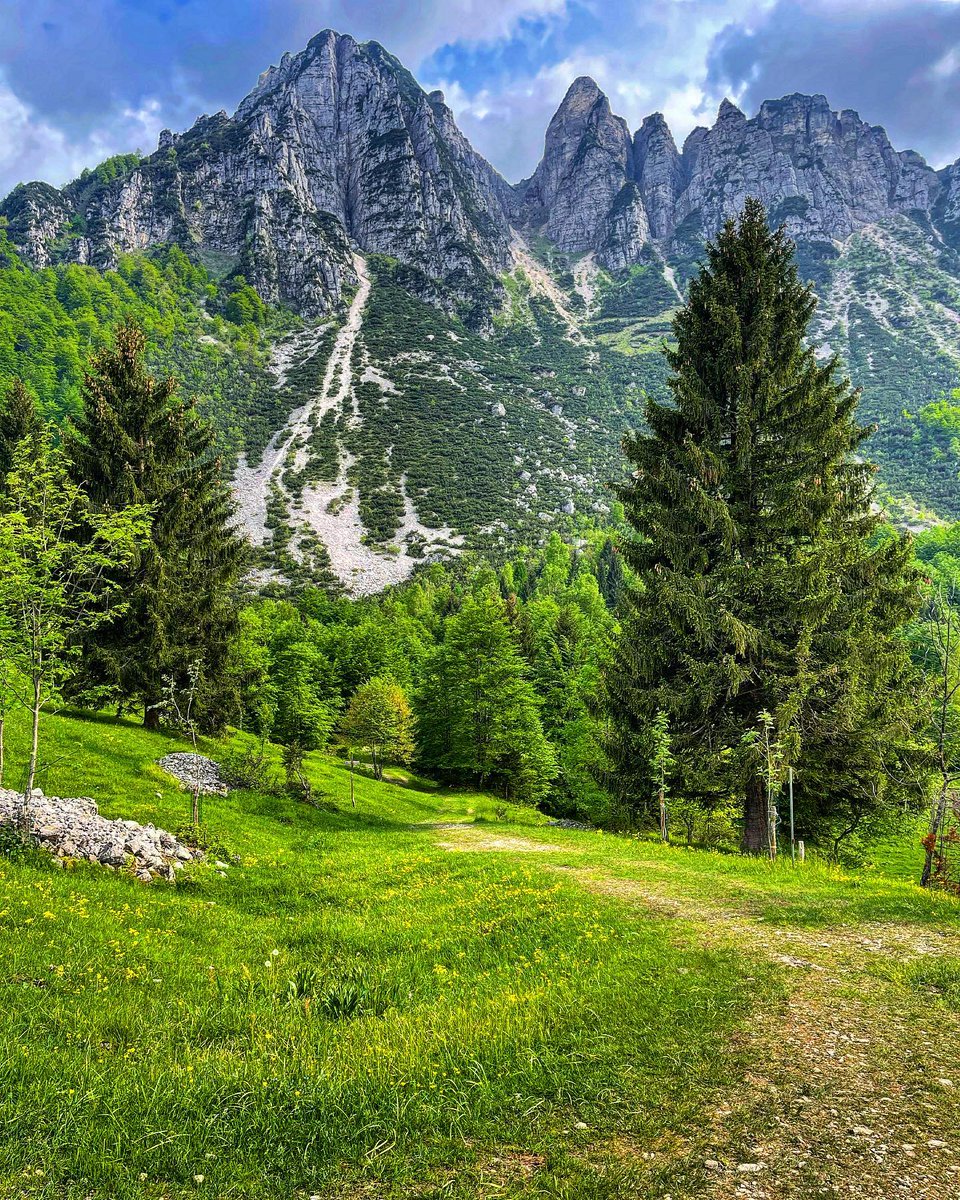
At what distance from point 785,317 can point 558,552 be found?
11090 centimetres

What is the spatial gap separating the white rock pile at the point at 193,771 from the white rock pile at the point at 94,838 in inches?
323

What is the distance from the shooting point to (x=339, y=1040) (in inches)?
214

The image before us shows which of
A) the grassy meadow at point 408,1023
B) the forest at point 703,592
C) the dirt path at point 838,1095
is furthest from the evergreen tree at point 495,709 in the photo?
the dirt path at point 838,1095

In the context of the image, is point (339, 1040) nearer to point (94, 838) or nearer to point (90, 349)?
point (94, 838)

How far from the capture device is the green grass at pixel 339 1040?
12.1 feet

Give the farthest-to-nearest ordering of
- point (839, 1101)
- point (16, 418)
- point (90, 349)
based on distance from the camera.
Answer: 1. point (90, 349)
2. point (16, 418)
3. point (839, 1101)

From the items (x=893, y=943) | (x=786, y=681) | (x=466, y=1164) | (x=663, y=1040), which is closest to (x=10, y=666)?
(x=466, y=1164)

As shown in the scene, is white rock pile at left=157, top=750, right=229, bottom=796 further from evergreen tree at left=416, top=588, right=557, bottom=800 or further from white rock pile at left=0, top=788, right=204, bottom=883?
evergreen tree at left=416, top=588, right=557, bottom=800

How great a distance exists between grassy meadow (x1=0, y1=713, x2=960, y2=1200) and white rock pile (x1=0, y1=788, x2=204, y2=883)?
0.47 metres

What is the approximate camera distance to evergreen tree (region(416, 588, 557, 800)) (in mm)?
38219

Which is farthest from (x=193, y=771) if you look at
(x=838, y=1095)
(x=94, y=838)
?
(x=838, y=1095)

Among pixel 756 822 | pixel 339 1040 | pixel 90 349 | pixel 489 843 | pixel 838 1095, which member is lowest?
pixel 489 843

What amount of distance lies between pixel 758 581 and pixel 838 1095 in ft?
47.2

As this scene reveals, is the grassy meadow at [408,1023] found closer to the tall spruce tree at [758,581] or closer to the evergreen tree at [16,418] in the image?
the tall spruce tree at [758,581]
